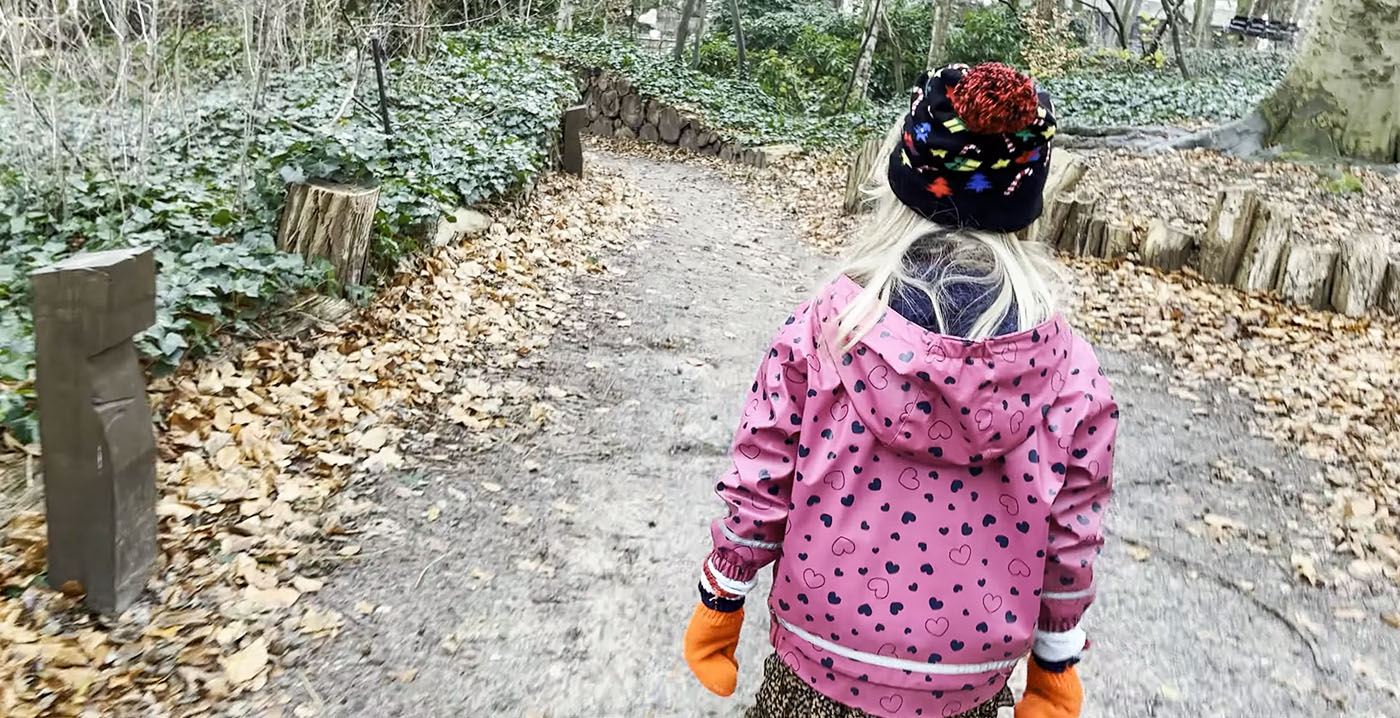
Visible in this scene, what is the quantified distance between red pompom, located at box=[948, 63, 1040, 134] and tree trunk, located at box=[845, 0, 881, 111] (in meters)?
15.5

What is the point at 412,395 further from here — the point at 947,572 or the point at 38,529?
the point at 947,572

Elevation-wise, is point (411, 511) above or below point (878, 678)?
below

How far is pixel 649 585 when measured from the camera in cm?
361

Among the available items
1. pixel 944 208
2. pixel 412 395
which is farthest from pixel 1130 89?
pixel 944 208

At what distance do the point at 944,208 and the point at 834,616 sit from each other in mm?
733

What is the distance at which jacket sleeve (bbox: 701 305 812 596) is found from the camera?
1.64 metres

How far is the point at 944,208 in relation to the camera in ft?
5.24

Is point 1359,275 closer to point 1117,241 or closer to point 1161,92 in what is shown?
point 1117,241

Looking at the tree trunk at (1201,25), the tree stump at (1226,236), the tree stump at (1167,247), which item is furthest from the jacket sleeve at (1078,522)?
the tree trunk at (1201,25)

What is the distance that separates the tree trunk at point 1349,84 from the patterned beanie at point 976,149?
10.1 meters

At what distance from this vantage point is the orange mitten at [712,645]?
69.6 inches

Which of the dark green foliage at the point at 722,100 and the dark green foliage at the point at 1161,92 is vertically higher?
the dark green foliage at the point at 1161,92

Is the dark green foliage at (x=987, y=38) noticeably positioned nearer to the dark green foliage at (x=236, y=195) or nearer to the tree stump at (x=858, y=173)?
the tree stump at (x=858, y=173)

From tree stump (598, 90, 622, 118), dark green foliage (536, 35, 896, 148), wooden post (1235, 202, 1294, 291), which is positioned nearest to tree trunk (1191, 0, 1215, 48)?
dark green foliage (536, 35, 896, 148)
